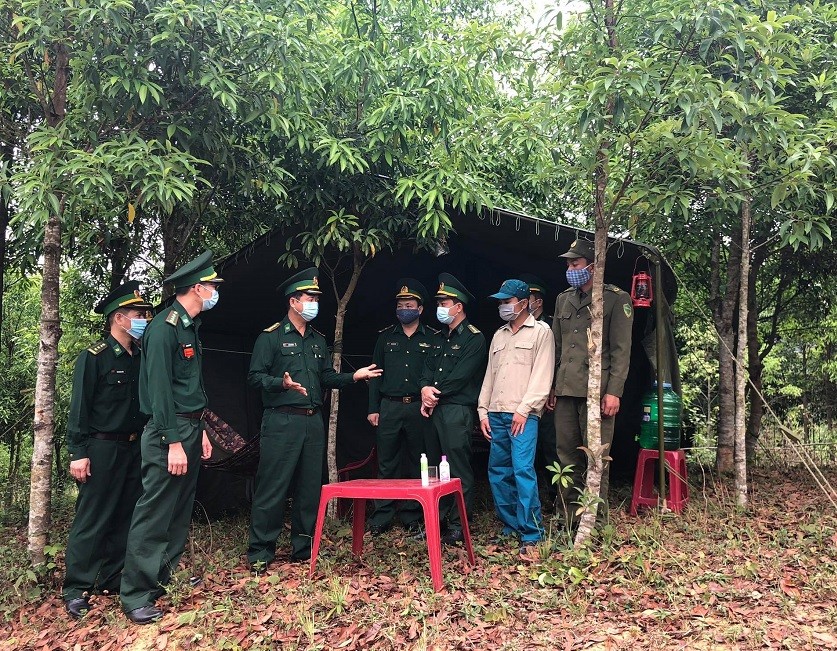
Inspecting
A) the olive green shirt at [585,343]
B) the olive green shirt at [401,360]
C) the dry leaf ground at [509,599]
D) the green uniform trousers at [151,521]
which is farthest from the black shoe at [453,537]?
the green uniform trousers at [151,521]

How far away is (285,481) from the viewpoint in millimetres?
4074

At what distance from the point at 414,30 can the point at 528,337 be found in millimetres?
2375

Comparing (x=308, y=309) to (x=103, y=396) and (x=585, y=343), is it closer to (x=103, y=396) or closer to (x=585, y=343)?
(x=103, y=396)

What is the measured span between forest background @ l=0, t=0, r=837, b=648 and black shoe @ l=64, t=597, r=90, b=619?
1.63ft

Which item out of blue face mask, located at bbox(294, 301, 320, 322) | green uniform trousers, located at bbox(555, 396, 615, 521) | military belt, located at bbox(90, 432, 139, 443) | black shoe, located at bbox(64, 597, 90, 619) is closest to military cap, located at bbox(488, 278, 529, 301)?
green uniform trousers, located at bbox(555, 396, 615, 521)

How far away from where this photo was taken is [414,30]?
4.86m

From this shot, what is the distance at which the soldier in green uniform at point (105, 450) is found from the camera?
11.9ft

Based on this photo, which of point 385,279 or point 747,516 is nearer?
point 747,516

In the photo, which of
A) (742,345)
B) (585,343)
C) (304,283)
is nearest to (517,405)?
(585,343)

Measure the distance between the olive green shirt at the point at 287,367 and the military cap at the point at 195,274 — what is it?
0.58 metres

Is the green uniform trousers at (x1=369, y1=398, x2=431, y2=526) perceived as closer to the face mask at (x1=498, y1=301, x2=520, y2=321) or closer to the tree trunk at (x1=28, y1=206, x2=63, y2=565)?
the face mask at (x1=498, y1=301, x2=520, y2=321)

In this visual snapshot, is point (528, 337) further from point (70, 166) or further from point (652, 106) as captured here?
point (70, 166)

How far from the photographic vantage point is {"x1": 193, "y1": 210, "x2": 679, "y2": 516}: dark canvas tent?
500cm

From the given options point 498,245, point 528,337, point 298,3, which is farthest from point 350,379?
point 298,3
